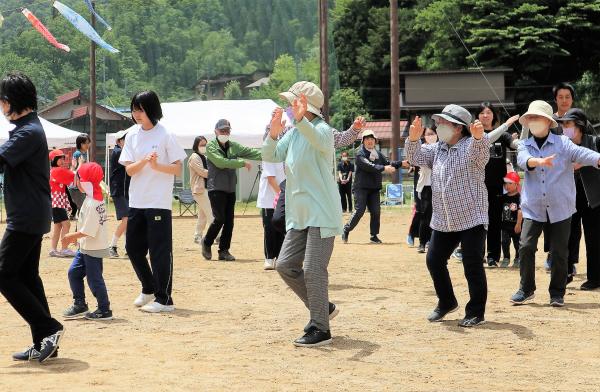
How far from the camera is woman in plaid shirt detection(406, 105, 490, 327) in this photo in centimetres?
856

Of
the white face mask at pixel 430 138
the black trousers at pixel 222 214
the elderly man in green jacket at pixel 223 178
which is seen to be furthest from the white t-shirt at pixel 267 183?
the white face mask at pixel 430 138

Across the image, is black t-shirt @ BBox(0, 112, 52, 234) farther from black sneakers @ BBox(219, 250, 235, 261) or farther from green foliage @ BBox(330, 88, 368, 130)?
green foliage @ BBox(330, 88, 368, 130)

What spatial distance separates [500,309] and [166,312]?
3.01 metres

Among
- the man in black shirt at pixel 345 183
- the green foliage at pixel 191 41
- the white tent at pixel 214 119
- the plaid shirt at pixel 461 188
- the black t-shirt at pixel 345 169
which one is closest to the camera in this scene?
the plaid shirt at pixel 461 188

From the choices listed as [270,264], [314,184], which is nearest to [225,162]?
[270,264]

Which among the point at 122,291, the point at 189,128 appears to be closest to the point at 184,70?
the point at 189,128

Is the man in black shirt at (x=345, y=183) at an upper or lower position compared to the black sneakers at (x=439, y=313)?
lower

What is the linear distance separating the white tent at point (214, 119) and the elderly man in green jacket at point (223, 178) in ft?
49.6

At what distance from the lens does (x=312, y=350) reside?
750cm

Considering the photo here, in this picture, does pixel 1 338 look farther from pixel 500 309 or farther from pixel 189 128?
pixel 189 128

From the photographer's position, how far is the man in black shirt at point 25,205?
22.4 ft

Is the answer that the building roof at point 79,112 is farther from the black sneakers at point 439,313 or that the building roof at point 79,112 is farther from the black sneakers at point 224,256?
the black sneakers at point 439,313

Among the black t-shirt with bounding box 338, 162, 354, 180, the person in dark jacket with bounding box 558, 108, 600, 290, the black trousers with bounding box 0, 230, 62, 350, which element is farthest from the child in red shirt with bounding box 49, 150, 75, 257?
the black t-shirt with bounding box 338, 162, 354, 180

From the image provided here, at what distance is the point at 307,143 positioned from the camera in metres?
7.76
